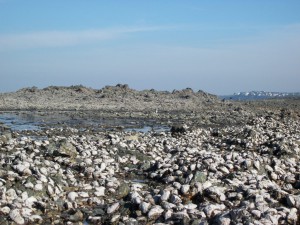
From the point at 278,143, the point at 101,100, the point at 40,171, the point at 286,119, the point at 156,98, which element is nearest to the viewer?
the point at 40,171

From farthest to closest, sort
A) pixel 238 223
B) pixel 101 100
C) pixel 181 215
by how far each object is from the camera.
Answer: pixel 101 100 → pixel 181 215 → pixel 238 223

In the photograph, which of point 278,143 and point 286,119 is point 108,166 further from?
point 286,119

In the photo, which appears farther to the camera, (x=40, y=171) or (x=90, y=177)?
(x=90, y=177)

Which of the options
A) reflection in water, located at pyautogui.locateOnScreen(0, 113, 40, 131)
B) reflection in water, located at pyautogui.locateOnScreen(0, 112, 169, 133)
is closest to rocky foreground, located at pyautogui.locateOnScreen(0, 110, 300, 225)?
reflection in water, located at pyautogui.locateOnScreen(0, 113, 40, 131)

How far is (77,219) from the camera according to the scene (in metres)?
7.54

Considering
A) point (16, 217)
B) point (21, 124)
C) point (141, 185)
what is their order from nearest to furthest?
point (16, 217) → point (141, 185) → point (21, 124)

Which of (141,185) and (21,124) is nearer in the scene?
(141,185)

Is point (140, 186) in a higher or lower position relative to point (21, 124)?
lower

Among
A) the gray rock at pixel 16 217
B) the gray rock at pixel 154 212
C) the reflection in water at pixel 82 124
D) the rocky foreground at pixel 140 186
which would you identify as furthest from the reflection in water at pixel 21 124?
the gray rock at pixel 154 212

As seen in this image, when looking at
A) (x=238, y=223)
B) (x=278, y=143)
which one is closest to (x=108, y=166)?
(x=238, y=223)

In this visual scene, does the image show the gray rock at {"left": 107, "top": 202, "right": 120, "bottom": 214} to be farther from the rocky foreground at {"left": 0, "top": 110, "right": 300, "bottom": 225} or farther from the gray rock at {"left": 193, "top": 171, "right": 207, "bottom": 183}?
the gray rock at {"left": 193, "top": 171, "right": 207, "bottom": 183}

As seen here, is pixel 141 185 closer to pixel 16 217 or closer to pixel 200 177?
pixel 200 177

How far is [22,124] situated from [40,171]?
1744cm

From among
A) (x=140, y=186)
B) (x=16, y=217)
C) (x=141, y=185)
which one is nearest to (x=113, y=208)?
(x=16, y=217)
